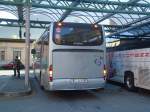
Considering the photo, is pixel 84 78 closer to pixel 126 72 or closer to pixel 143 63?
pixel 143 63

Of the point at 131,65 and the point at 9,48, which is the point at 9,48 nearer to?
the point at 9,48

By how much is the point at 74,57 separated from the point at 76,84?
45.1 inches

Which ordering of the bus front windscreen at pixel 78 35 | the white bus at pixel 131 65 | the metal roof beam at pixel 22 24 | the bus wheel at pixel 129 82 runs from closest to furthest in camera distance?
1. the bus front windscreen at pixel 78 35
2. the white bus at pixel 131 65
3. the bus wheel at pixel 129 82
4. the metal roof beam at pixel 22 24

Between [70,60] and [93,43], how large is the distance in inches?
53.6

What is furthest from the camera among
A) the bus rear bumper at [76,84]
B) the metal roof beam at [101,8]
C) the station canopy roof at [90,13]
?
the station canopy roof at [90,13]

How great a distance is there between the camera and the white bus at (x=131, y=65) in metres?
14.7

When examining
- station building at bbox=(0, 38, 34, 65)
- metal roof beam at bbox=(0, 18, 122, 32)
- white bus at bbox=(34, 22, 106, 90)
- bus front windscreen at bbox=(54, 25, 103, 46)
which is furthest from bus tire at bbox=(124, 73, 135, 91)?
station building at bbox=(0, 38, 34, 65)

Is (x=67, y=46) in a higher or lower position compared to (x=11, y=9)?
lower

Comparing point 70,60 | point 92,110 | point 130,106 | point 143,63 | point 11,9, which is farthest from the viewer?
point 11,9

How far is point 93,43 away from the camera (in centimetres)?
1384

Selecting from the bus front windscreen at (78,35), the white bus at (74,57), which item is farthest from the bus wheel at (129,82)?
the bus front windscreen at (78,35)

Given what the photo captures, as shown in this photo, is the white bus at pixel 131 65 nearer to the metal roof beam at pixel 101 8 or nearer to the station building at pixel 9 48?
the metal roof beam at pixel 101 8

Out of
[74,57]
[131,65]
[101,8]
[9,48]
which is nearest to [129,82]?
[131,65]

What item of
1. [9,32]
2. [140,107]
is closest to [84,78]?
[140,107]
